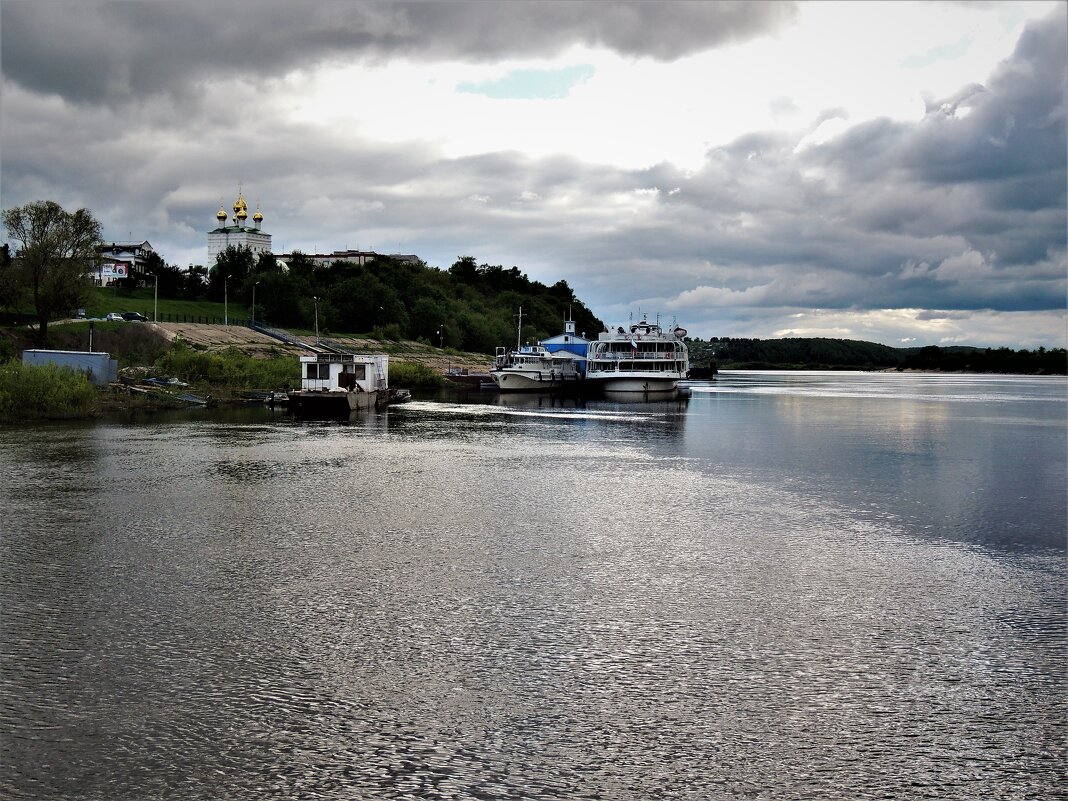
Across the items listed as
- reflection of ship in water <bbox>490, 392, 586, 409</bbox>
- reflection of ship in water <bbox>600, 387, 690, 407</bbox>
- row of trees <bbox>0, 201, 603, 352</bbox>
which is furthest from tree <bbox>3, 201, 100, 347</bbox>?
reflection of ship in water <bbox>600, 387, 690, 407</bbox>

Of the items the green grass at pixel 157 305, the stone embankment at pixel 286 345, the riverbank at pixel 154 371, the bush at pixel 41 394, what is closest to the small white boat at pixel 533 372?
the riverbank at pixel 154 371

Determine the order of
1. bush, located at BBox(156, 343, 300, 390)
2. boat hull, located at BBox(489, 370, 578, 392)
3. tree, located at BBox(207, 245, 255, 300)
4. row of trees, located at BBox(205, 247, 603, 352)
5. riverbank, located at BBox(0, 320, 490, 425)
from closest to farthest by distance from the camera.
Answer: riverbank, located at BBox(0, 320, 490, 425) < bush, located at BBox(156, 343, 300, 390) < boat hull, located at BBox(489, 370, 578, 392) < row of trees, located at BBox(205, 247, 603, 352) < tree, located at BBox(207, 245, 255, 300)

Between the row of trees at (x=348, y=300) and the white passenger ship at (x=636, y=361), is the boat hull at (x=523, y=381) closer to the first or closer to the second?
the white passenger ship at (x=636, y=361)

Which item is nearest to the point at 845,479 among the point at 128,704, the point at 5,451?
the point at 128,704

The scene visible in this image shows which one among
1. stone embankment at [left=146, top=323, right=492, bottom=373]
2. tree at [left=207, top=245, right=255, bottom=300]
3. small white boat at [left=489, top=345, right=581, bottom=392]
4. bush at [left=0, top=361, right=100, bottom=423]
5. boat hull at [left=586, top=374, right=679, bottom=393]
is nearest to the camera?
bush at [left=0, top=361, right=100, bottom=423]

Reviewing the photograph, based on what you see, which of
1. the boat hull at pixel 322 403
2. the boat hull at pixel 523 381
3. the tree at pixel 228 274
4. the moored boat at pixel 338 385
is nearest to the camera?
the boat hull at pixel 322 403

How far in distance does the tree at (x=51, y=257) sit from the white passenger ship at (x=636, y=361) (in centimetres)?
5918

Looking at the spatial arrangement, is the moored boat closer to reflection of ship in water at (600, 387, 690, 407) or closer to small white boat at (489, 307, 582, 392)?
small white boat at (489, 307, 582, 392)

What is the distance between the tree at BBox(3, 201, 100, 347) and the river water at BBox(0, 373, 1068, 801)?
196ft

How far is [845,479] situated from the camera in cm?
3934

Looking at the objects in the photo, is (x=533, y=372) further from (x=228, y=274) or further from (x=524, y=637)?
(x=524, y=637)

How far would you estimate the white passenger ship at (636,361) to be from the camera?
115125 millimetres

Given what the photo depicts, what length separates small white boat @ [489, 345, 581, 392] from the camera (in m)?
115

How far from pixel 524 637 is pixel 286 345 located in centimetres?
11331
